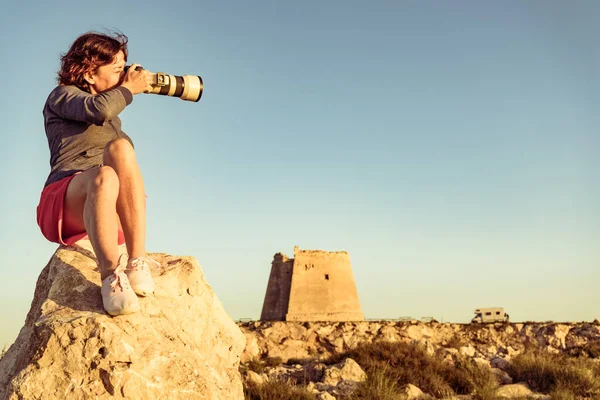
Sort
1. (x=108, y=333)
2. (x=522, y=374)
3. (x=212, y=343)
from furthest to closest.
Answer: (x=522, y=374)
(x=212, y=343)
(x=108, y=333)

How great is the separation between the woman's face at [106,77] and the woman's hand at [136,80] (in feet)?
0.19

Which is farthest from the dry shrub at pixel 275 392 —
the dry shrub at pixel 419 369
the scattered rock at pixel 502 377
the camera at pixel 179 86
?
the camera at pixel 179 86

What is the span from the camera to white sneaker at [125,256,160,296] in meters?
2.58

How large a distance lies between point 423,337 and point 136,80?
13.9m

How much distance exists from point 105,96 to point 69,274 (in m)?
0.92

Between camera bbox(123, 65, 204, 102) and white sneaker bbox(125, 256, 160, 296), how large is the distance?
117 cm

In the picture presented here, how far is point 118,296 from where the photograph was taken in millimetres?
2418

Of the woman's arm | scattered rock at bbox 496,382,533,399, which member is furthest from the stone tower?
the woman's arm

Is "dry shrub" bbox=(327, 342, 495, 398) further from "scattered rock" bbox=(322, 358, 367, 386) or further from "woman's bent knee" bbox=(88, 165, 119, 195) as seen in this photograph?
"woman's bent knee" bbox=(88, 165, 119, 195)

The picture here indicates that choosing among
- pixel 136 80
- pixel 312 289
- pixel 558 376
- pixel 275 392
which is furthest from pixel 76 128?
pixel 312 289

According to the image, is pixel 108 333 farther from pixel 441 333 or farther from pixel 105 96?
pixel 441 333

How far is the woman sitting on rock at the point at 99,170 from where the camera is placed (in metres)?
2.60

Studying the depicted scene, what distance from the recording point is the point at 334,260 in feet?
88.7

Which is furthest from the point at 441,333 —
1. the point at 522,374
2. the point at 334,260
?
the point at 334,260
